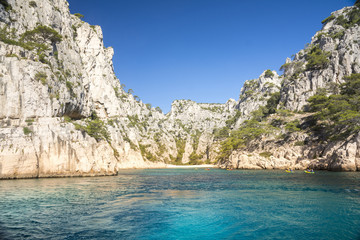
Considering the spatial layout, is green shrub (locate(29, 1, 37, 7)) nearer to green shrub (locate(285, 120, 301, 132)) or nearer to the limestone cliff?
the limestone cliff

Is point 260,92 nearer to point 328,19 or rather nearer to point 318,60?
point 328,19

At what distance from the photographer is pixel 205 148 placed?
14450cm

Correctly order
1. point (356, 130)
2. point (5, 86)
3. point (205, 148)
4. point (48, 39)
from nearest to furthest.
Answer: point (5, 86) → point (356, 130) → point (48, 39) → point (205, 148)

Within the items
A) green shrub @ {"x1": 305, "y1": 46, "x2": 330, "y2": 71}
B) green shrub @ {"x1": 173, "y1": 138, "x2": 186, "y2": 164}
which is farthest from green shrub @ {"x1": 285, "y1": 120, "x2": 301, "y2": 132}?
green shrub @ {"x1": 173, "y1": 138, "x2": 186, "y2": 164}

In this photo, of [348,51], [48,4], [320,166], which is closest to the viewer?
[320,166]

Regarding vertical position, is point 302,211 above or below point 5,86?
below

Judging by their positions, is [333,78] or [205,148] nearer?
[333,78]

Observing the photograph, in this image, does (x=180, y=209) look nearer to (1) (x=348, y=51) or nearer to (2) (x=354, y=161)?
(2) (x=354, y=161)

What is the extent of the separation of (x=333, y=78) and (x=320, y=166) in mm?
47427

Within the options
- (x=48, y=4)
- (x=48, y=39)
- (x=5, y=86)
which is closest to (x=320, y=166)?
(x=5, y=86)

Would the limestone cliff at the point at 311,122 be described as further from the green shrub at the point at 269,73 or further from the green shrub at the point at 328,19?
the green shrub at the point at 269,73

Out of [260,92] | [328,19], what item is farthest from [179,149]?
[328,19]

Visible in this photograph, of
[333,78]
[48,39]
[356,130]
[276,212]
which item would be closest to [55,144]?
[48,39]

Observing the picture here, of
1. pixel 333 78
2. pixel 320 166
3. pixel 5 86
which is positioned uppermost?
pixel 333 78
